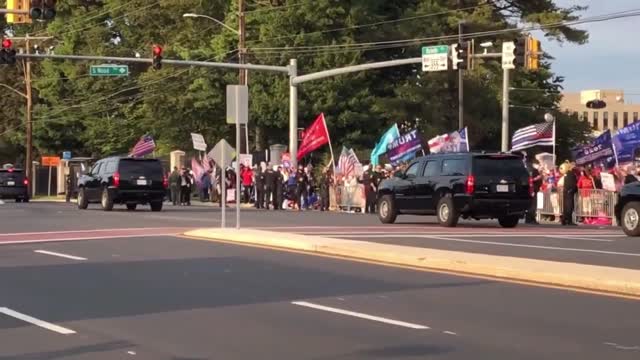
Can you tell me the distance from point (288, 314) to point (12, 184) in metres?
41.9

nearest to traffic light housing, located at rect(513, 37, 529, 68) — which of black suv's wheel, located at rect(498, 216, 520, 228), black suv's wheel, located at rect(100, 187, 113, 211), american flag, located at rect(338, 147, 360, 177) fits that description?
american flag, located at rect(338, 147, 360, 177)

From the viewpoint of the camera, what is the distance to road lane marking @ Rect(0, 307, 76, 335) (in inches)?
375

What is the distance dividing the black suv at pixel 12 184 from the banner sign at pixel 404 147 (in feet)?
72.1

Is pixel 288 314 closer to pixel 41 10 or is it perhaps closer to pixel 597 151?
pixel 41 10

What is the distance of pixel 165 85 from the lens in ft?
199

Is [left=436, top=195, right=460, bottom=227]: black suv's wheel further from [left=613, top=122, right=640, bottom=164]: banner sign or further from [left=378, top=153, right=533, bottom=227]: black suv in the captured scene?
[left=613, top=122, right=640, bottom=164]: banner sign

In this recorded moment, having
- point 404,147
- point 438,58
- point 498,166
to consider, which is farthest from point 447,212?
point 404,147

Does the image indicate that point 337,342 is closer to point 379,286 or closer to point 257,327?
point 257,327

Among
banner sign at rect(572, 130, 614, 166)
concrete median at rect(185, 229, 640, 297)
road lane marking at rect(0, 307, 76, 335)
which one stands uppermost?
banner sign at rect(572, 130, 614, 166)

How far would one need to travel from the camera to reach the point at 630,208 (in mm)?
21344

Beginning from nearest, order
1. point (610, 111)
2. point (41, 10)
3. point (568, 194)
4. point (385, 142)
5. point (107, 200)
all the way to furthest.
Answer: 1. point (568, 194)
2. point (41, 10)
3. point (107, 200)
4. point (385, 142)
5. point (610, 111)

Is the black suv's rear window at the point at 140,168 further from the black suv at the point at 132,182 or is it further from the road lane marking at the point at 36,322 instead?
the road lane marking at the point at 36,322

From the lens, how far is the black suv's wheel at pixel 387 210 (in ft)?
85.0

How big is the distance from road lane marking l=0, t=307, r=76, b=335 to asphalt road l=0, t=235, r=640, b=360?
3cm
